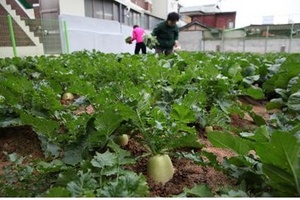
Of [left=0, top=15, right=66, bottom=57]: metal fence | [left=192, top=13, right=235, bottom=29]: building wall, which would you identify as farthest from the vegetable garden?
[left=192, top=13, right=235, bottom=29]: building wall

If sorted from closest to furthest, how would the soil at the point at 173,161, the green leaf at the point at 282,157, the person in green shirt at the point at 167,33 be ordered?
the green leaf at the point at 282,157 → the soil at the point at 173,161 → the person in green shirt at the point at 167,33

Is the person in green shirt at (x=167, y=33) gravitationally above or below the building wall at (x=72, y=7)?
below

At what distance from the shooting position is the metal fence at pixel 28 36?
11888mm

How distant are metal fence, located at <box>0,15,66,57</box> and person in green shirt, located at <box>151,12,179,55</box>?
717 centimetres

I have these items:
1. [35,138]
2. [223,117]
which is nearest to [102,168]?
[35,138]

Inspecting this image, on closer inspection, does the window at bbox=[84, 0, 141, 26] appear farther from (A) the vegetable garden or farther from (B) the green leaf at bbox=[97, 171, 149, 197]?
(B) the green leaf at bbox=[97, 171, 149, 197]

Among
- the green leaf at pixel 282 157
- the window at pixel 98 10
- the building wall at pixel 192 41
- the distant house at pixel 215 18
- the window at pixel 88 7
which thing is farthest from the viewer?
the distant house at pixel 215 18

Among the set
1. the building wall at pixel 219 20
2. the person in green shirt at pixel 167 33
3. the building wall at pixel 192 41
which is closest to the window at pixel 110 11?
the building wall at pixel 192 41

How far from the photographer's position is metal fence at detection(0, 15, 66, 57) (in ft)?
39.0

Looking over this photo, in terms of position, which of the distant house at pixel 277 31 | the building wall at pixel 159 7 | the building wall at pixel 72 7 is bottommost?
the distant house at pixel 277 31

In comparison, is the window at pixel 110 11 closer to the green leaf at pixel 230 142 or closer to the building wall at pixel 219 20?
the green leaf at pixel 230 142

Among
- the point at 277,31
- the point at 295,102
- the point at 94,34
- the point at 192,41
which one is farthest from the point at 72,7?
the point at 277,31

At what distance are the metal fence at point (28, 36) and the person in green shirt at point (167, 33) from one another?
7.17 meters

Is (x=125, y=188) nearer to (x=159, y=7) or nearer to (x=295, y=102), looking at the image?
(x=295, y=102)
